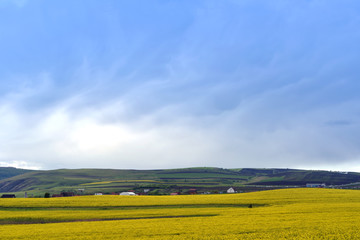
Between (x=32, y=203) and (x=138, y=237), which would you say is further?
(x=32, y=203)

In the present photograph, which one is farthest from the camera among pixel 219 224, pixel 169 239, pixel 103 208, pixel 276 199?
pixel 276 199

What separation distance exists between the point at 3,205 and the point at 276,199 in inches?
2587

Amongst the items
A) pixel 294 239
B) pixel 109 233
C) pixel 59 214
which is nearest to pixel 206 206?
pixel 59 214

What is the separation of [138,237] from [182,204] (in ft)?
141

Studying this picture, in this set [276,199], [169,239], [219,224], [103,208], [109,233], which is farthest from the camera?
[276,199]

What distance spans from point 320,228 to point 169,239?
16459 mm

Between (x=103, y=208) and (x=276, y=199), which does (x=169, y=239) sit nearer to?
(x=103, y=208)

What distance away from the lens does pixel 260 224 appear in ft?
132

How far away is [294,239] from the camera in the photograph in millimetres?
30484

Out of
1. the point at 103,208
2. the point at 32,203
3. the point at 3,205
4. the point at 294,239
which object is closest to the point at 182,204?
the point at 103,208

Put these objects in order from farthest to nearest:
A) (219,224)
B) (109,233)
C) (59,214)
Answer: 1. (59,214)
2. (219,224)
3. (109,233)

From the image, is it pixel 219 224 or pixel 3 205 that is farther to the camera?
pixel 3 205

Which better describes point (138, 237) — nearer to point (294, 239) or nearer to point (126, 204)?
point (294, 239)

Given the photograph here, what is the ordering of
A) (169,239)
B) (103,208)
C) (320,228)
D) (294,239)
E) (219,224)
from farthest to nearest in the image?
(103,208)
(219,224)
(320,228)
(169,239)
(294,239)
